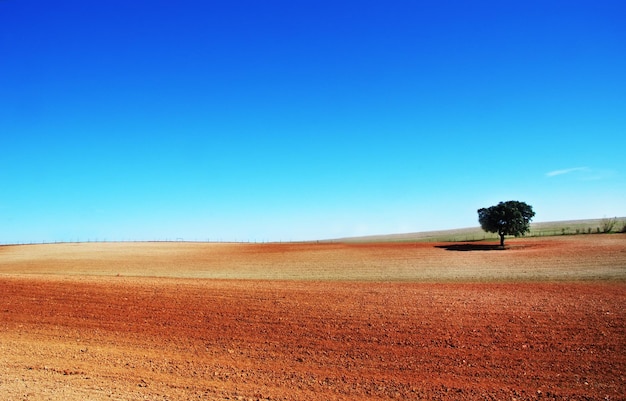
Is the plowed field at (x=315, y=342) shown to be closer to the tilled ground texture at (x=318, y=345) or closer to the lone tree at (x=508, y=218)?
the tilled ground texture at (x=318, y=345)

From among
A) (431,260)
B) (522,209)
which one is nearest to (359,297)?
(431,260)

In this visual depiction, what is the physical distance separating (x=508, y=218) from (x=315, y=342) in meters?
45.4

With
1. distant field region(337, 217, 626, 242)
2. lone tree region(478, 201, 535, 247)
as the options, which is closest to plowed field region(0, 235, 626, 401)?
lone tree region(478, 201, 535, 247)

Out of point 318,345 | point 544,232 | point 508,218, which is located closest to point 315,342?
point 318,345

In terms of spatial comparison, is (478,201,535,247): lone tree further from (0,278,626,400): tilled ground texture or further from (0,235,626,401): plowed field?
(0,278,626,400): tilled ground texture

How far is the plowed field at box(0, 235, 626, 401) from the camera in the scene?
8617 mm

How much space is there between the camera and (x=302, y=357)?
10.6 metres

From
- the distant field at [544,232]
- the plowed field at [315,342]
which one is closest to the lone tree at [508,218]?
the distant field at [544,232]

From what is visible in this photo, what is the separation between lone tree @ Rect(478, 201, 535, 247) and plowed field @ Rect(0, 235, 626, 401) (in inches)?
1217

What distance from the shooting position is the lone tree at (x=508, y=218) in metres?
50.4

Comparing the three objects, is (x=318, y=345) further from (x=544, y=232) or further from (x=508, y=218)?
(x=544, y=232)

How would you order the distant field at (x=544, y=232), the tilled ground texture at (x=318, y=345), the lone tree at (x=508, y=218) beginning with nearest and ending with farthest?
the tilled ground texture at (x=318, y=345), the lone tree at (x=508, y=218), the distant field at (x=544, y=232)

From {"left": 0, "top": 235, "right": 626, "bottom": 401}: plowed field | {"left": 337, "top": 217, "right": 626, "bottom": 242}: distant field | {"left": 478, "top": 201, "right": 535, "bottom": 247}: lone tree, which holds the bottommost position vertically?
{"left": 0, "top": 235, "right": 626, "bottom": 401}: plowed field

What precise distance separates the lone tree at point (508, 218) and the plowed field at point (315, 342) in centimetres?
3091
